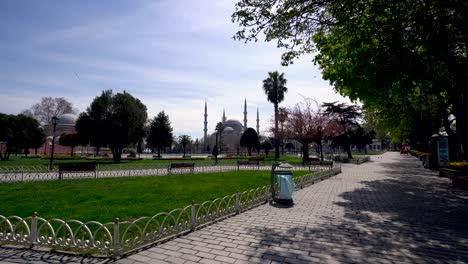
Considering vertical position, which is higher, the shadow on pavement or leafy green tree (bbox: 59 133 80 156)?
leafy green tree (bbox: 59 133 80 156)

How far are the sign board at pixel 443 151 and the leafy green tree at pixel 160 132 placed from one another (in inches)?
1740

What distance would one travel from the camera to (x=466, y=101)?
370 inches

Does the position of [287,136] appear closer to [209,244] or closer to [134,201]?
[134,201]

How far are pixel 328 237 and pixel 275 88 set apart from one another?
135ft

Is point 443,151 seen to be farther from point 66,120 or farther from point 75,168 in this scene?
point 66,120

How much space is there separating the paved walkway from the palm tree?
120ft

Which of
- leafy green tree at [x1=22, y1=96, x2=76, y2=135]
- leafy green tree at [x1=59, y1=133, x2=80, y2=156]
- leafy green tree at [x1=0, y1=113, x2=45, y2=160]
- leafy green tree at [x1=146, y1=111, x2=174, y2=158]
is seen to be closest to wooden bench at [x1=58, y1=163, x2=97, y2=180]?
leafy green tree at [x1=0, y1=113, x2=45, y2=160]

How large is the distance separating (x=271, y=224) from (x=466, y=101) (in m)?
8.38

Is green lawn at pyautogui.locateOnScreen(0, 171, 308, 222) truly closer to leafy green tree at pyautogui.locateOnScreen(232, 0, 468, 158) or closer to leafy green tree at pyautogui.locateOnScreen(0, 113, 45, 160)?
leafy green tree at pyautogui.locateOnScreen(232, 0, 468, 158)

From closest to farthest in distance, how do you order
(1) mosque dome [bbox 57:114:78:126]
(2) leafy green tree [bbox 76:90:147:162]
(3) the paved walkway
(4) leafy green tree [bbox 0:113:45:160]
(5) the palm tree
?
(3) the paved walkway
(2) leafy green tree [bbox 76:90:147:162]
(4) leafy green tree [bbox 0:113:45:160]
(5) the palm tree
(1) mosque dome [bbox 57:114:78:126]

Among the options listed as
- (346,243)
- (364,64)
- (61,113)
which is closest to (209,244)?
(346,243)

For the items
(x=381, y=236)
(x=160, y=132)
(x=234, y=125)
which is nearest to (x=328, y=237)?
(x=381, y=236)

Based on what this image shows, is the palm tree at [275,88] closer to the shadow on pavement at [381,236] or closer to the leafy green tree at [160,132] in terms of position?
the leafy green tree at [160,132]

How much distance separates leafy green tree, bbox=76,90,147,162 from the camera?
110 ft
